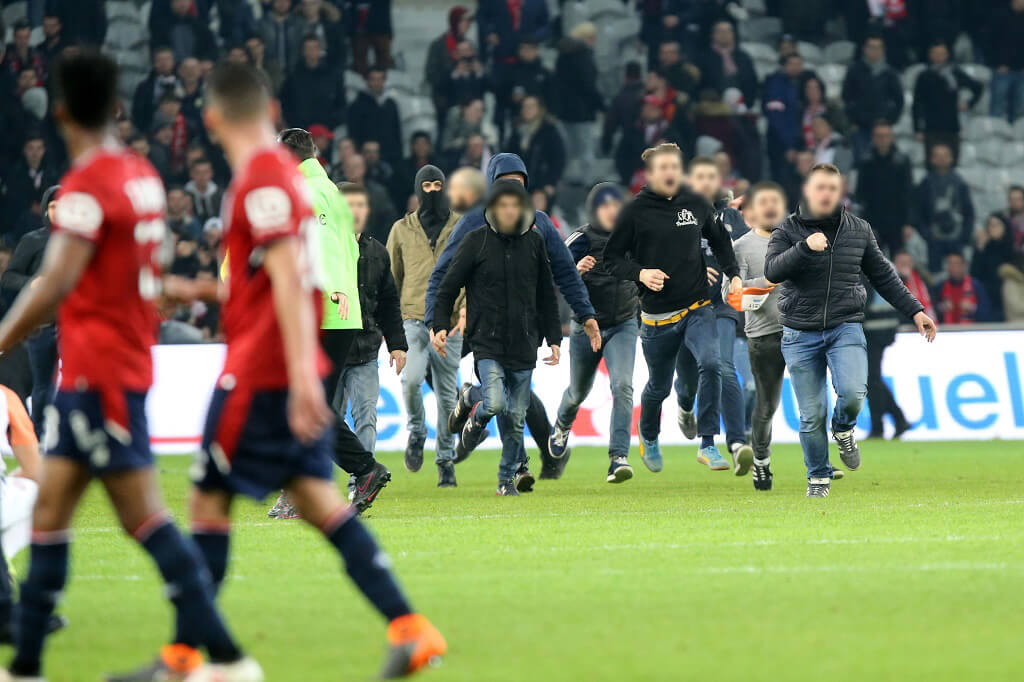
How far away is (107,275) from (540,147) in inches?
769

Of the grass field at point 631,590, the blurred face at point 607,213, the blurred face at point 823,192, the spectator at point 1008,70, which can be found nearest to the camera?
the grass field at point 631,590

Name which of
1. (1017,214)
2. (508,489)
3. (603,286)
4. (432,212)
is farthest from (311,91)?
(508,489)

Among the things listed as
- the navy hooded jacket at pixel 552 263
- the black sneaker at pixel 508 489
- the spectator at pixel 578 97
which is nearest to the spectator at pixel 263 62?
the spectator at pixel 578 97

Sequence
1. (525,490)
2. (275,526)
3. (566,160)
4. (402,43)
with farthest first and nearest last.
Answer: (402,43), (566,160), (525,490), (275,526)

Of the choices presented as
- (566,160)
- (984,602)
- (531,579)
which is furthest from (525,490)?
(566,160)

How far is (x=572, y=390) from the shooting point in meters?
14.8

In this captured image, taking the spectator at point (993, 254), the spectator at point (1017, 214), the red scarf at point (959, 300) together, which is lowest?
the red scarf at point (959, 300)

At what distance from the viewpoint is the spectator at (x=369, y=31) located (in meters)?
26.9

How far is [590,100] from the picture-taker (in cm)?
2628

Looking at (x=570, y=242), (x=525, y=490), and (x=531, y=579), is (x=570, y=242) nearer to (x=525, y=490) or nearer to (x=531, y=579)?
(x=525, y=490)

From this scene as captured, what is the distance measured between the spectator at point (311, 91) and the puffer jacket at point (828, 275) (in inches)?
541

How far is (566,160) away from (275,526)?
1494cm

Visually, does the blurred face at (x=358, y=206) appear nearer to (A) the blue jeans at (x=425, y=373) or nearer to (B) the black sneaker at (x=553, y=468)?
(A) the blue jeans at (x=425, y=373)

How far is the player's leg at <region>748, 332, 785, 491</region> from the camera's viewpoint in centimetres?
1359
